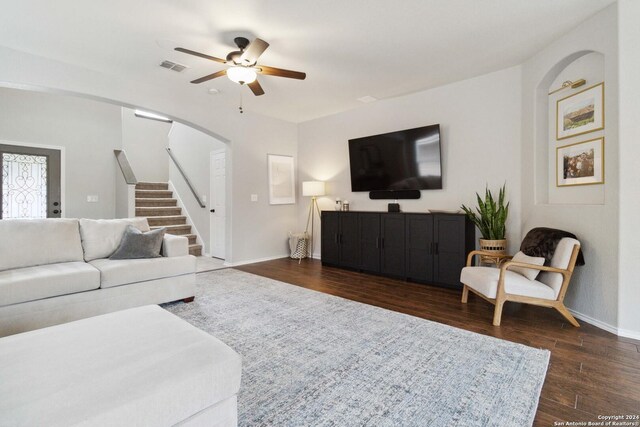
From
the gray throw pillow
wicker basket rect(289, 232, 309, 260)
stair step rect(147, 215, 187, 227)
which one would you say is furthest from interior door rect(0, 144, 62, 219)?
wicker basket rect(289, 232, 309, 260)

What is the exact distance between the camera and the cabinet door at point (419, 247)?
13.6ft

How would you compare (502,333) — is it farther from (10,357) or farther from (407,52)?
(10,357)

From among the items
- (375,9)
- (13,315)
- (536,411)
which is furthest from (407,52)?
(13,315)

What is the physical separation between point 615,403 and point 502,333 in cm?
91

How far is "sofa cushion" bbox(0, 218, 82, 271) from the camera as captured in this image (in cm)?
296

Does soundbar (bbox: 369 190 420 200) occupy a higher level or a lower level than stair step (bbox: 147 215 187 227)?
higher

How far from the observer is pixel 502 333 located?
2637mm

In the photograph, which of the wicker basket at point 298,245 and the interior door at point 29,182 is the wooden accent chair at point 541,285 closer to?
the wicker basket at point 298,245

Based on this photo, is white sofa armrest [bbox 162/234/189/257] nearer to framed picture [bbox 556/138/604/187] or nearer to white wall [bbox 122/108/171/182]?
framed picture [bbox 556/138/604/187]

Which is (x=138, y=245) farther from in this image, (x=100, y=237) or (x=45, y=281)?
(x=45, y=281)

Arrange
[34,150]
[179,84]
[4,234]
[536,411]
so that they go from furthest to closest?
[34,150] < [179,84] < [4,234] < [536,411]

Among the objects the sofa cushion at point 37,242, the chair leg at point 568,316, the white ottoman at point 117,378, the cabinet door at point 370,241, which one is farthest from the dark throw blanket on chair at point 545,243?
the sofa cushion at point 37,242

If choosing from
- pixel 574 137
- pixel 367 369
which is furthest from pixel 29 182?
pixel 574 137

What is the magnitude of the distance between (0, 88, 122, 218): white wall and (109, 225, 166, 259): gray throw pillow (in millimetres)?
3067
